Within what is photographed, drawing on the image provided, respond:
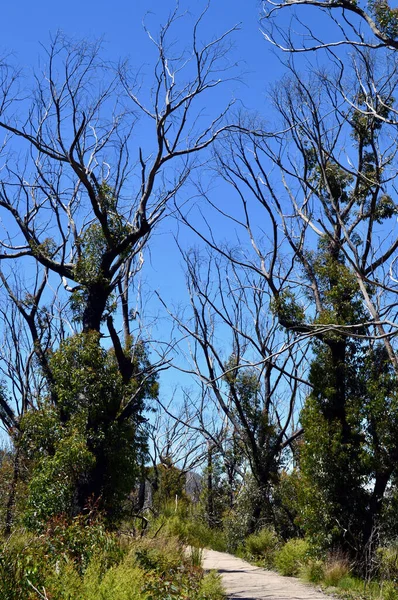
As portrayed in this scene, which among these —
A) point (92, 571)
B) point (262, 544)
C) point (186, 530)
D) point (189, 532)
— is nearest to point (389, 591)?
point (92, 571)

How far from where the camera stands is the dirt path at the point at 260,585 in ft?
36.8

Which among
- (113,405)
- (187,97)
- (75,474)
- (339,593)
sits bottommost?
(339,593)

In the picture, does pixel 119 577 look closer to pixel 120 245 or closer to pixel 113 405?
pixel 113 405

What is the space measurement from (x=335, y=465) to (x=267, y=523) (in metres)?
7.77

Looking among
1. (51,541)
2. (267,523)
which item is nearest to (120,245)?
(51,541)

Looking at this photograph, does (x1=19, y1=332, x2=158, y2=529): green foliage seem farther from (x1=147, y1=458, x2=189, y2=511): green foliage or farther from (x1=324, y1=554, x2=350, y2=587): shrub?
(x1=147, y1=458, x2=189, y2=511): green foliage

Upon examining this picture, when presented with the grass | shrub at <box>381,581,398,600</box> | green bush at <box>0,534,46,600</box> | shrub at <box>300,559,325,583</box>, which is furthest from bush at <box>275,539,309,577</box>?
green bush at <box>0,534,46,600</box>

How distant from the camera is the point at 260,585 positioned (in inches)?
504

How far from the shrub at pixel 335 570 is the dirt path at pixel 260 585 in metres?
0.44

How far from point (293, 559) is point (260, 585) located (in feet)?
9.34

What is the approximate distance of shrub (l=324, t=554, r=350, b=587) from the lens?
42.5ft

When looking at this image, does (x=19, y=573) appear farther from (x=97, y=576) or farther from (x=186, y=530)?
(x=186, y=530)

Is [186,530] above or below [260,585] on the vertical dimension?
above

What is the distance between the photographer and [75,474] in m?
13.3
